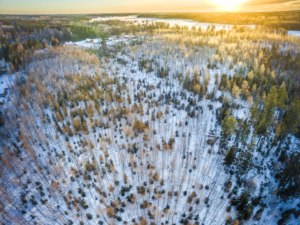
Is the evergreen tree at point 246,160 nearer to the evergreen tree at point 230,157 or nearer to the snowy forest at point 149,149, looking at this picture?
the snowy forest at point 149,149

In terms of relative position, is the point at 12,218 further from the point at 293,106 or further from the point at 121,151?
the point at 293,106

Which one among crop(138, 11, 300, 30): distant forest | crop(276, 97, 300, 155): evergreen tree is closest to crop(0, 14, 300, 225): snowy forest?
crop(276, 97, 300, 155): evergreen tree

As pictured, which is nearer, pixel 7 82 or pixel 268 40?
pixel 7 82

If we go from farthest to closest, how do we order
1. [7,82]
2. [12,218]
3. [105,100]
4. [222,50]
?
[222,50]
[7,82]
[105,100]
[12,218]

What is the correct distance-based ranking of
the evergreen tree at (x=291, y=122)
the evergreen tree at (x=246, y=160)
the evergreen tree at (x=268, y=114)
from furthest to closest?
the evergreen tree at (x=268, y=114)
the evergreen tree at (x=291, y=122)
the evergreen tree at (x=246, y=160)

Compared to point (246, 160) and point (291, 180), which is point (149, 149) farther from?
point (291, 180)

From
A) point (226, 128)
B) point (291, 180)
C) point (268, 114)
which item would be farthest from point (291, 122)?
point (226, 128)

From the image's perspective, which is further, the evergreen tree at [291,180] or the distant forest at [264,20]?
the distant forest at [264,20]

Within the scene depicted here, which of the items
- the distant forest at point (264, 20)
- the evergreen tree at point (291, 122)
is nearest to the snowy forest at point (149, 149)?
the evergreen tree at point (291, 122)

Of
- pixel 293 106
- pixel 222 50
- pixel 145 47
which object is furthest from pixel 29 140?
pixel 222 50
